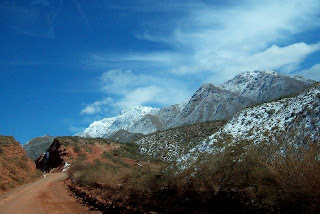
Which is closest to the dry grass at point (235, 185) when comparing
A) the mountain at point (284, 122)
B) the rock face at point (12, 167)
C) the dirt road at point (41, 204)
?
the dirt road at point (41, 204)

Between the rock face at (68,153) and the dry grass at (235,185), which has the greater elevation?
the rock face at (68,153)

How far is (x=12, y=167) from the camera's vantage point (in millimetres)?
28859

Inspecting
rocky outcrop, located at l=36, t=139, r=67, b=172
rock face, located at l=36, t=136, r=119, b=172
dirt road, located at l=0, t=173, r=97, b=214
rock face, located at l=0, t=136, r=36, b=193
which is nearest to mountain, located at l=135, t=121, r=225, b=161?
rock face, located at l=36, t=136, r=119, b=172

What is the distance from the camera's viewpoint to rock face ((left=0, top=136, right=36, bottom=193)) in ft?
81.7

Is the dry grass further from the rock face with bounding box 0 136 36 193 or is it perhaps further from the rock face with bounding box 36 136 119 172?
the rock face with bounding box 36 136 119 172

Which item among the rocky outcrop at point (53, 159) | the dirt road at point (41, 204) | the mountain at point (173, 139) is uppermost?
the mountain at point (173, 139)

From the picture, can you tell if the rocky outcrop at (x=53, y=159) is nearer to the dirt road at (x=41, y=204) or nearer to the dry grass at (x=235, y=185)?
the dirt road at (x=41, y=204)

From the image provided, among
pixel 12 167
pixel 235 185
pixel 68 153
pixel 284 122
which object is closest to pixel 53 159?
pixel 68 153

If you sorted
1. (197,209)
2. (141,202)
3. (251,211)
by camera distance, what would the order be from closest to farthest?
(251,211), (197,209), (141,202)

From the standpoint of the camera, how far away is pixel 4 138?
39406 mm

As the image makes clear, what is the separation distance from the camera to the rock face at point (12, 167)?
2490 cm

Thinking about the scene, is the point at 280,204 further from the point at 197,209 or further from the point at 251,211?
the point at 197,209

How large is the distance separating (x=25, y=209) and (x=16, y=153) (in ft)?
81.1

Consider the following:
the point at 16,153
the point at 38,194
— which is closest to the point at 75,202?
the point at 38,194
